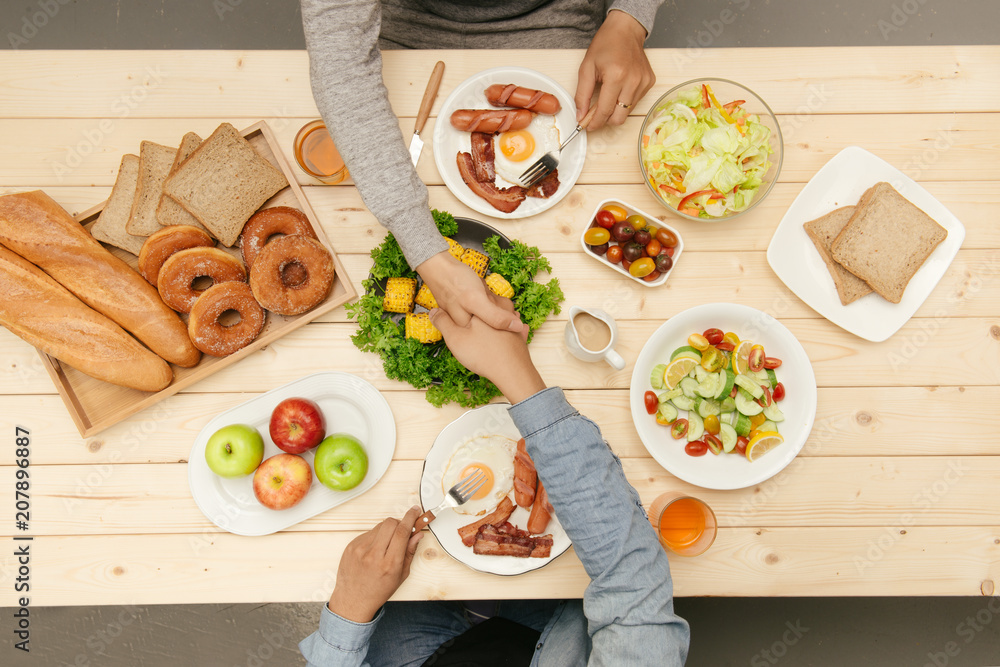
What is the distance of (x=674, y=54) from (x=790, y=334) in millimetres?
889

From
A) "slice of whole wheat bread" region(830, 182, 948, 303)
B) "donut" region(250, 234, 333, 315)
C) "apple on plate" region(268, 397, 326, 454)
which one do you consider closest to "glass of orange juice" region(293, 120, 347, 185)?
A: "donut" region(250, 234, 333, 315)

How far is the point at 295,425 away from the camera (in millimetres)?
1461

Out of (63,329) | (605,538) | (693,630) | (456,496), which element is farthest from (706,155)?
(693,630)

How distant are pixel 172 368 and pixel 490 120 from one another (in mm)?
1138

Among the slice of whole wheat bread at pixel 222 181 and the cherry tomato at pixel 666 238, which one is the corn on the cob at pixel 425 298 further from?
the cherry tomato at pixel 666 238

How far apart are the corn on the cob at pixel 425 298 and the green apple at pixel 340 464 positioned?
0.43 metres

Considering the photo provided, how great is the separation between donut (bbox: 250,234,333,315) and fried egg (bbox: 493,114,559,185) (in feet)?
1.83

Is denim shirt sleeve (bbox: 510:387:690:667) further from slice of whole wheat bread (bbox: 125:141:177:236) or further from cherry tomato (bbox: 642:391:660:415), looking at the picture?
slice of whole wheat bread (bbox: 125:141:177:236)

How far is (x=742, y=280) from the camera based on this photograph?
157 cm

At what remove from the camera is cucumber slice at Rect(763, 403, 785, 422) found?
4.84 feet

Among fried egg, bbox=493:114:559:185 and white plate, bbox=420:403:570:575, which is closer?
white plate, bbox=420:403:570:575

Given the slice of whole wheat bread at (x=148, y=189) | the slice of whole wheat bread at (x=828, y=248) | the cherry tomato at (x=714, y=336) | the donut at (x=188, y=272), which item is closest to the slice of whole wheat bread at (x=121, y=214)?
the slice of whole wheat bread at (x=148, y=189)

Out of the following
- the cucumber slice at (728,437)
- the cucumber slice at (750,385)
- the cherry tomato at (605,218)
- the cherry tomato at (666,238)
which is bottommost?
the cucumber slice at (728,437)

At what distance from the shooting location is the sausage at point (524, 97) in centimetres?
153
